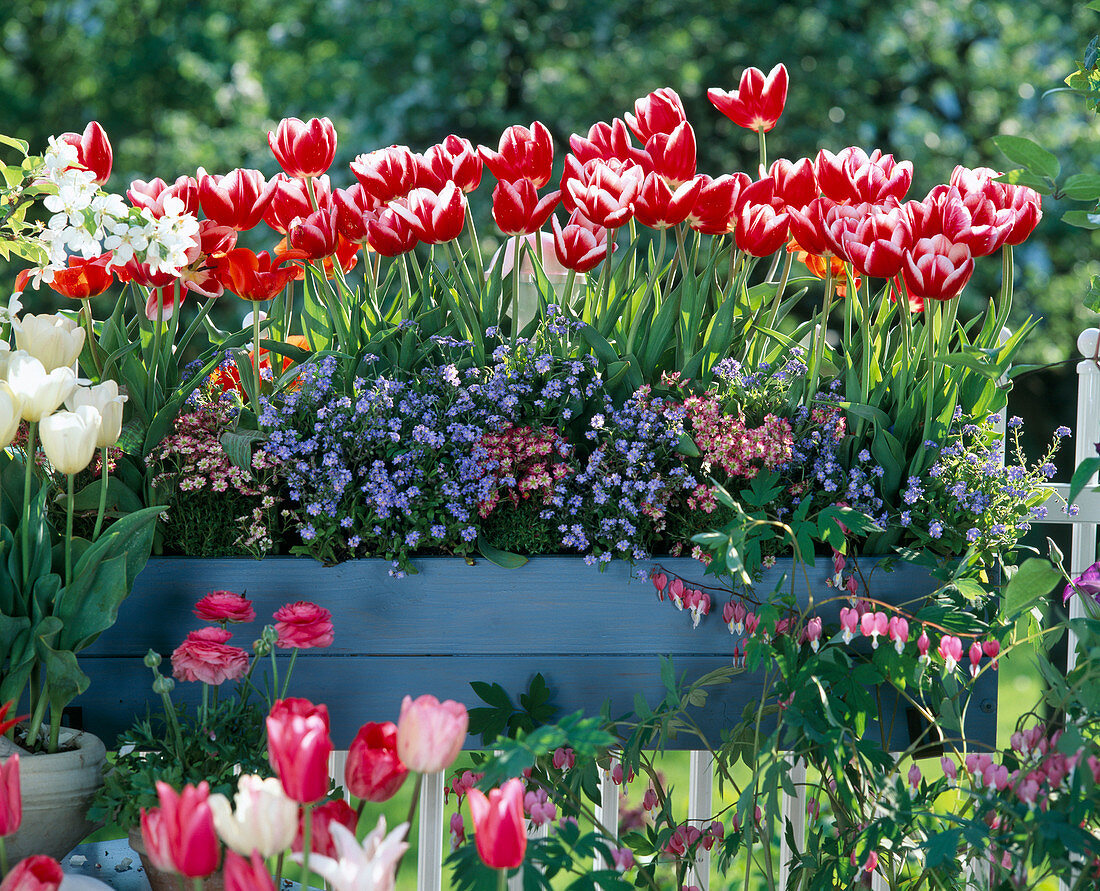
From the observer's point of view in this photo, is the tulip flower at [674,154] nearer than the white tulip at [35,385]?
No

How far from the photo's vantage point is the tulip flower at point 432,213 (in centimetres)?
139

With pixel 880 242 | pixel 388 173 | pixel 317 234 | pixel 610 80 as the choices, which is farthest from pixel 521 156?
pixel 610 80

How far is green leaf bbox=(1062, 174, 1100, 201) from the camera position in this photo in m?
1.05

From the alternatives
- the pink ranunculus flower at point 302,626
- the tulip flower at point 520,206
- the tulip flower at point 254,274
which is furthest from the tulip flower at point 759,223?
the pink ranunculus flower at point 302,626

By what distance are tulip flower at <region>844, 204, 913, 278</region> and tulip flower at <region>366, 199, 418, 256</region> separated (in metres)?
0.60

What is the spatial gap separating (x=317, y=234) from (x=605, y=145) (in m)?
0.48

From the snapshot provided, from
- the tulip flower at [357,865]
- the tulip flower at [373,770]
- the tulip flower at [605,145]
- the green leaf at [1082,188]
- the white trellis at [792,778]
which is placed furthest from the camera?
the white trellis at [792,778]

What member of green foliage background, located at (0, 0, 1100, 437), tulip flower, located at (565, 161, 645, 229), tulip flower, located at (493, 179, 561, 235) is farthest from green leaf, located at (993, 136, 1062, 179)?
green foliage background, located at (0, 0, 1100, 437)

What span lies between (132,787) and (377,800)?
0.43 meters

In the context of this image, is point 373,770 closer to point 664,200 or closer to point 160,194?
point 664,200

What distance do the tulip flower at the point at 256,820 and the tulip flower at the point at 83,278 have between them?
894mm

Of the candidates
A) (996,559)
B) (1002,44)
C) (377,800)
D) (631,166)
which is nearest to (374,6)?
(1002,44)

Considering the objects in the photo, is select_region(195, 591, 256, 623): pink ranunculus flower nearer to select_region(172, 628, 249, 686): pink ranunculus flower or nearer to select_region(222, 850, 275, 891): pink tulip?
select_region(172, 628, 249, 686): pink ranunculus flower

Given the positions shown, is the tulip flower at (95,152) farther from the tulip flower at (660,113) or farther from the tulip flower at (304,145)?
the tulip flower at (660,113)
